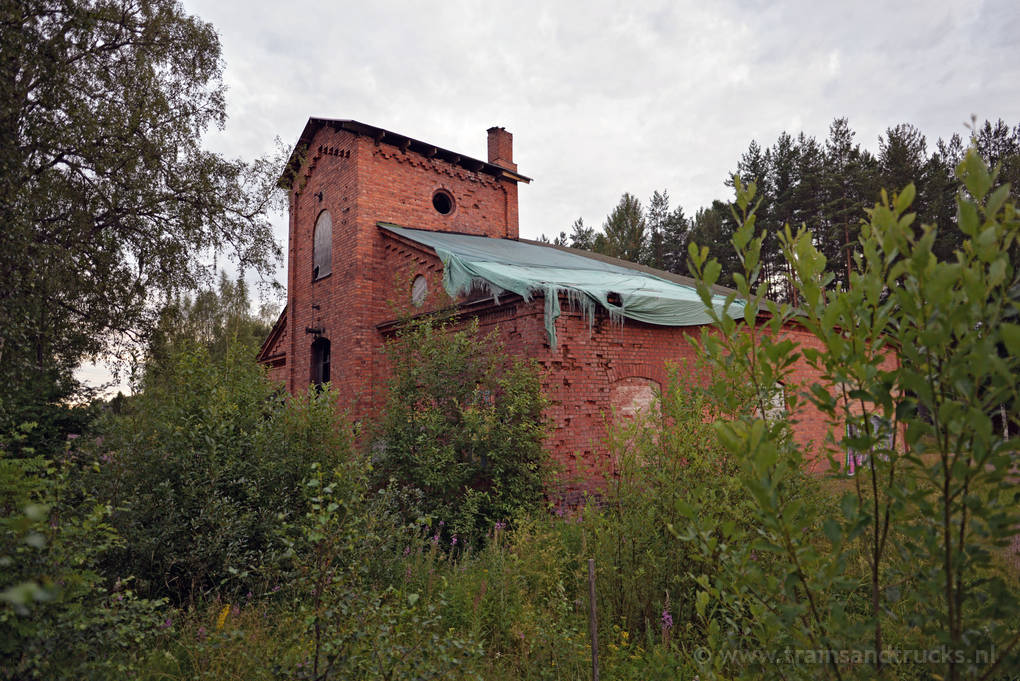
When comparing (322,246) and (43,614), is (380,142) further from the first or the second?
(43,614)

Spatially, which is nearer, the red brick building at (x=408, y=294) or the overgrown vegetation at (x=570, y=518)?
the overgrown vegetation at (x=570, y=518)

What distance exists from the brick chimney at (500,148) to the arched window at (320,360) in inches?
274

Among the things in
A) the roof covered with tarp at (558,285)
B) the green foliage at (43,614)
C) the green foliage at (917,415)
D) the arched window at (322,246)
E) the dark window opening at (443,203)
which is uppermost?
the dark window opening at (443,203)

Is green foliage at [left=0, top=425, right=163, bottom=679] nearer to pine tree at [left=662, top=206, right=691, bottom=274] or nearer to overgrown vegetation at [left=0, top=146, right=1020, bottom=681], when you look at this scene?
overgrown vegetation at [left=0, top=146, right=1020, bottom=681]

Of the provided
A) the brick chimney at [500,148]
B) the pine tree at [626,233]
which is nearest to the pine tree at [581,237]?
the pine tree at [626,233]

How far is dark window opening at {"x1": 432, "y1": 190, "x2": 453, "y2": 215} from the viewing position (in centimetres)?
1462

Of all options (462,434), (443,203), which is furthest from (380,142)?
(462,434)

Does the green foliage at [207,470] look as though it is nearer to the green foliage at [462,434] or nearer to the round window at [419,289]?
the green foliage at [462,434]

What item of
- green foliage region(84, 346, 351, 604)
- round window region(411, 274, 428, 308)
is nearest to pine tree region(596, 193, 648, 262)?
round window region(411, 274, 428, 308)

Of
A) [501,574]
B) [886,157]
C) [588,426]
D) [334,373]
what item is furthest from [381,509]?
[886,157]

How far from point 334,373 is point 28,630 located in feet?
37.0

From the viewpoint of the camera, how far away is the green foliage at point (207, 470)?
15.5ft

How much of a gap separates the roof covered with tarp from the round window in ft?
2.50

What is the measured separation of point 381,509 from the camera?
509cm
